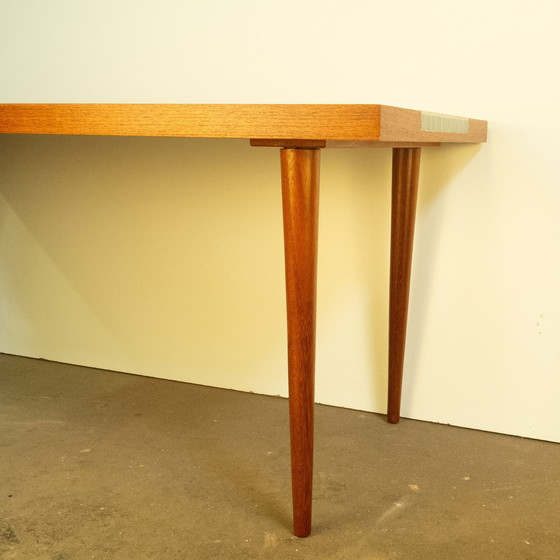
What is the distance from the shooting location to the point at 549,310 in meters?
1.27

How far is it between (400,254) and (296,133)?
1.77 ft

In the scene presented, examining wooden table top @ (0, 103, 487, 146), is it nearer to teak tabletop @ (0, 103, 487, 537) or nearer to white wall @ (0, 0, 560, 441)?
teak tabletop @ (0, 103, 487, 537)

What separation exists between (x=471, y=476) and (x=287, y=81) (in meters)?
0.77

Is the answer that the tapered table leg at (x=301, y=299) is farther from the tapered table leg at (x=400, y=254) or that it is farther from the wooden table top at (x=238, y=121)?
the tapered table leg at (x=400, y=254)

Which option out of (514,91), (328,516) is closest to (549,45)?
(514,91)

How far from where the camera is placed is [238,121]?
2.68 ft

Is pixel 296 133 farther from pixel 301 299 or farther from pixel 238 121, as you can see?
pixel 301 299

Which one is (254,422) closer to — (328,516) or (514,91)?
(328,516)

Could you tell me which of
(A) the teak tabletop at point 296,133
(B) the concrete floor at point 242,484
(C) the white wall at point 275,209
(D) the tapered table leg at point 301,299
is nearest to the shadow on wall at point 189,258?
(C) the white wall at point 275,209

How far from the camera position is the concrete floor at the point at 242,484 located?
968mm

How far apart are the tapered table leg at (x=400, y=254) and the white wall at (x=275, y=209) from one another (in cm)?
6

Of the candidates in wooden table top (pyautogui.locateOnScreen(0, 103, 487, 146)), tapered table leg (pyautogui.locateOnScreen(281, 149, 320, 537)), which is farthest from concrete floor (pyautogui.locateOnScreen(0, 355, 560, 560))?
wooden table top (pyautogui.locateOnScreen(0, 103, 487, 146))

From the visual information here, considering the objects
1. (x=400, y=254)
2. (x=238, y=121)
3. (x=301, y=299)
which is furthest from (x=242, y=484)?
(x=238, y=121)

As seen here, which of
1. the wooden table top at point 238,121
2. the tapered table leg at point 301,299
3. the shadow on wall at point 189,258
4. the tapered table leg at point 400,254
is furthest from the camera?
the shadow on wall at point 189,258
